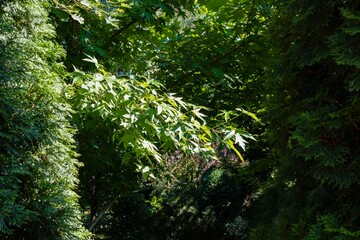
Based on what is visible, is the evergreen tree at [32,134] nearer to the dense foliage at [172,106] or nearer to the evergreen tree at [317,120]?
the dense foliage at [172,106]

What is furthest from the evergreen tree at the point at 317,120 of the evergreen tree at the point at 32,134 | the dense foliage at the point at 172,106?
the evergreen tree at the point at 32,134

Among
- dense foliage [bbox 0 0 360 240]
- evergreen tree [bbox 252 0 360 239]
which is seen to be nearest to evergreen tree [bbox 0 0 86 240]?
dense foliage [bbox 0 0 360 240]

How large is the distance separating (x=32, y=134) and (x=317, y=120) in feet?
5.11

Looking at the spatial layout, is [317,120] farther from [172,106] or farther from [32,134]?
[32,134]

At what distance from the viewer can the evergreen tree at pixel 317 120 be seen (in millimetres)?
2133

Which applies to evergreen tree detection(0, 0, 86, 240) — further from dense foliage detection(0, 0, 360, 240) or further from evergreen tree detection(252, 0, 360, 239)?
evergreen tree detection(252, 0, 360, 239)

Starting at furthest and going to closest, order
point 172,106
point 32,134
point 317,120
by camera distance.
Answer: point 172,106 < point 317,120 < point 32,134

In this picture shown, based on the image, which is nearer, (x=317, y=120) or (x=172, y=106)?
(x=317, y=120)

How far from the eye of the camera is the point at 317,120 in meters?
2.27

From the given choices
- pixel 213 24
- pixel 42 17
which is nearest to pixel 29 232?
pixel 42 17

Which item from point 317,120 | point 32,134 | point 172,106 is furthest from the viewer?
point 172,106

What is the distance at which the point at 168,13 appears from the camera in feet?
10.5

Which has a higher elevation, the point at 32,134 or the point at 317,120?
the point at 317,120

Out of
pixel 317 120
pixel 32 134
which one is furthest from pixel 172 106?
pixel 32 134
